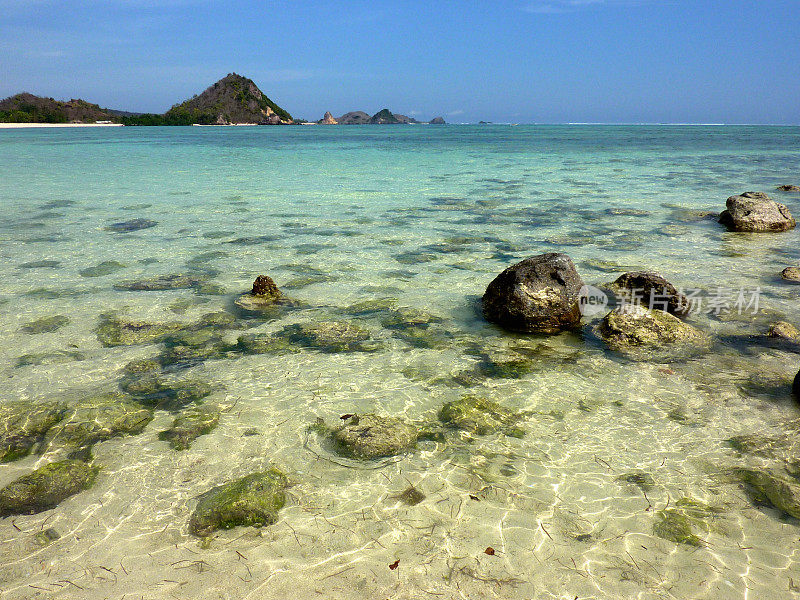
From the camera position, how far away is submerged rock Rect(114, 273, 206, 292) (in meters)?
8.74

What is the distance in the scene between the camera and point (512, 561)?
3.38 metres

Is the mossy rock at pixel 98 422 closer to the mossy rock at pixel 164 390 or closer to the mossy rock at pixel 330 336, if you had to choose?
the mossy rock at pixel 164 390

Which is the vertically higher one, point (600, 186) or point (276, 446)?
point (600, 186)

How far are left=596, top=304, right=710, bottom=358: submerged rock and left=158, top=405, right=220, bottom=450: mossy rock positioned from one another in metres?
4.85

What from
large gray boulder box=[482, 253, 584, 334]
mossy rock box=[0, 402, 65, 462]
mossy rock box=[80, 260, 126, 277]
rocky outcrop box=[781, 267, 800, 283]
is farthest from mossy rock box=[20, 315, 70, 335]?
rocky outcrop box=[781, 267, 800, 283]

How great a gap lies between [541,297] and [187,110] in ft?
642

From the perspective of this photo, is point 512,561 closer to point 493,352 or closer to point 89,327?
point 493,352

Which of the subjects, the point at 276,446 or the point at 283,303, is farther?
the point at 283,303

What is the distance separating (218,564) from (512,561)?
1983 millimetres

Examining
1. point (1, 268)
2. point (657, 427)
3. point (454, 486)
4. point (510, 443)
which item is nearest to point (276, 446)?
point (454, 486)

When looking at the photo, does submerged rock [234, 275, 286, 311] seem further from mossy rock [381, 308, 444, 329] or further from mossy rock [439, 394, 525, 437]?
mossy rock [439, 394, 525, 437]

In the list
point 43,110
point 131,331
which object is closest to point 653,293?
point 131,331

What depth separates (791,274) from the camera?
8.85m

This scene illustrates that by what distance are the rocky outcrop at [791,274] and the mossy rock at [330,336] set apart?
7.63 metres
